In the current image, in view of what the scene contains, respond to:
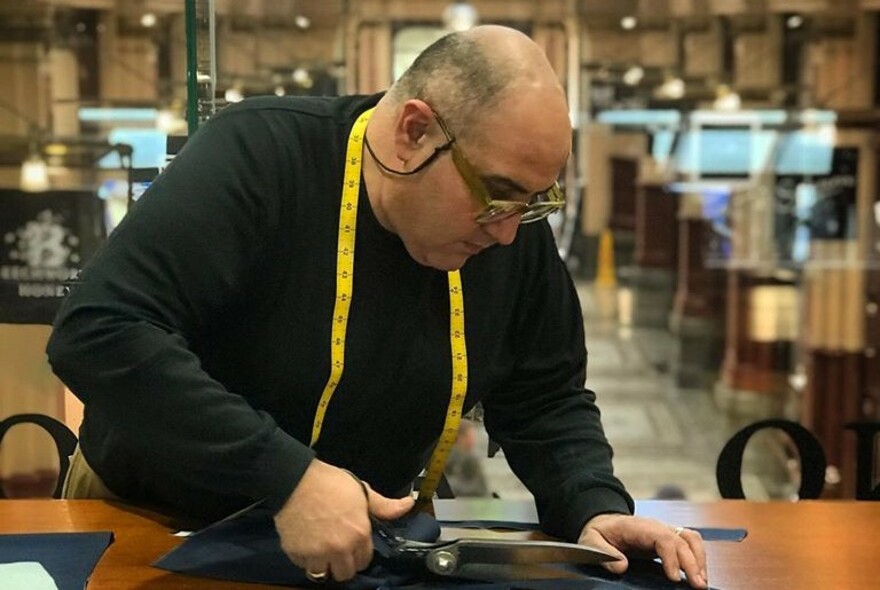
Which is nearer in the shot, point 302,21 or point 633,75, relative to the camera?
point 302,21

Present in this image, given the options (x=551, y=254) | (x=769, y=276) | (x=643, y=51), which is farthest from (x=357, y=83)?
(x=551, y=254)

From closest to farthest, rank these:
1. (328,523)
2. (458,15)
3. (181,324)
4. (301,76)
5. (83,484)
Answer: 1. (328,523)
2. (181,324)
3. (83,484)
4. (301,76)
5. (458,15)

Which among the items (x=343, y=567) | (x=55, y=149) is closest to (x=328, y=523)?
(x=343, y=567)

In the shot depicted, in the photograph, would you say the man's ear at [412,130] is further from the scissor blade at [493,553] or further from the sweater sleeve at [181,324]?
the scissor blade at [493,553]

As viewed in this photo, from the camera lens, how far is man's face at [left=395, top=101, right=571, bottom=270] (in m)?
1.13

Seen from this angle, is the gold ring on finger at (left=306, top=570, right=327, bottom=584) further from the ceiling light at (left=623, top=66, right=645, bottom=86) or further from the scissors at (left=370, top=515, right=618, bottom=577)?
the ceiling light at (left=623, top=66, right=645, bottom=86)

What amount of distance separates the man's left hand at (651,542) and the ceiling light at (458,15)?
547cm

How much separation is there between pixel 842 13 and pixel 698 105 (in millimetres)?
1061

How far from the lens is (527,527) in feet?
4.50

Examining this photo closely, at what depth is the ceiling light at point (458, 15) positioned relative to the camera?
6.52m

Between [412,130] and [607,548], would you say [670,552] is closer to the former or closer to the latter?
[607,548]

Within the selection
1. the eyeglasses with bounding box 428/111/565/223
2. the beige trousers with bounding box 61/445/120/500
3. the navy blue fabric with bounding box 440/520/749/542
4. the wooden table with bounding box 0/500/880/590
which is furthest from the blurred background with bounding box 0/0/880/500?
the eyeglasses with bounding box 428/111/565/223

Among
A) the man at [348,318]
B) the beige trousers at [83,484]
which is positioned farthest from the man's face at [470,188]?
the beige trousers at [83,484]

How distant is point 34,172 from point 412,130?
3.46m
